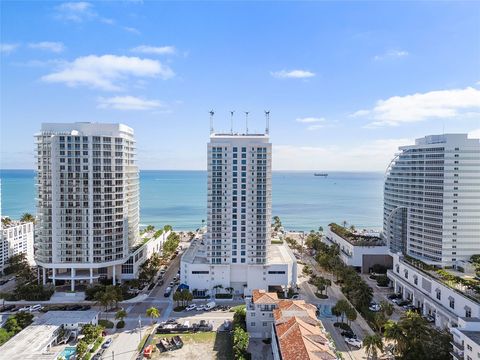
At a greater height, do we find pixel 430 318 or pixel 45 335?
pixel 45 335

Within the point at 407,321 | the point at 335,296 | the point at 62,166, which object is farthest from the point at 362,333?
the point at 62,166

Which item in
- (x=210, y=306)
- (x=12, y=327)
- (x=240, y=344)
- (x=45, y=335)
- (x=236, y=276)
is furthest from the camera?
(x=236, y=276)

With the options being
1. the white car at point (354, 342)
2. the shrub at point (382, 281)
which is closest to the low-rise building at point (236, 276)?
the shrub at point (382, 281)

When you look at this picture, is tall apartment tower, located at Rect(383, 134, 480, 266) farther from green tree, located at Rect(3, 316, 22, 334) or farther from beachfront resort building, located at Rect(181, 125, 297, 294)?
green tree, located at Rect(3, 316, 22, 334)

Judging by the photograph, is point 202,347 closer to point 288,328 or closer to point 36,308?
point 288,328

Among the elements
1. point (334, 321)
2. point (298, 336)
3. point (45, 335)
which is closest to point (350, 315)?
point (334, 321)
